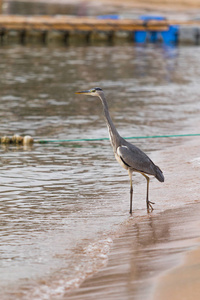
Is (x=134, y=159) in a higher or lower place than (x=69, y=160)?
higher

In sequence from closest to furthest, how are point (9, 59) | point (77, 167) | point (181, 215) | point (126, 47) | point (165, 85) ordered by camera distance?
point (181, 215)
point (77, 167)
point (165, 85)
point (9, 59)
point (126, 47)

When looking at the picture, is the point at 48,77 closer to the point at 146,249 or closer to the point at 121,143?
the point at 121,143

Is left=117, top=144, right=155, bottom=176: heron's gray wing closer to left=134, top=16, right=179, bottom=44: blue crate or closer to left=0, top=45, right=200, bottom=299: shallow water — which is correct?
left=0, top=45, right=200, bottom=299: shallow water

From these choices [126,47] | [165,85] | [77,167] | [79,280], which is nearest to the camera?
[79,280]

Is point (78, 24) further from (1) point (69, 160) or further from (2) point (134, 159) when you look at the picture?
(2) point (134, 159)

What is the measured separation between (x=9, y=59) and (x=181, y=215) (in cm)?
2840

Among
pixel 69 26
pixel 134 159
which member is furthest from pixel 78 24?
pixel 134 159

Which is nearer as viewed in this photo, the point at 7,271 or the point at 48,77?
the point at 7,271

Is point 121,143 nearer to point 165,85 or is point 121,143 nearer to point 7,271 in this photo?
point 7,271

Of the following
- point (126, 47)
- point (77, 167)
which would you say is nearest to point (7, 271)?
point (77, 167)

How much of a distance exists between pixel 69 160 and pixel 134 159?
465cm

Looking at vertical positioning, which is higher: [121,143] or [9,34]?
[121,143]

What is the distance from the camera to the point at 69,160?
1404 centimetres

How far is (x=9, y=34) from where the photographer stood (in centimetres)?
4675
